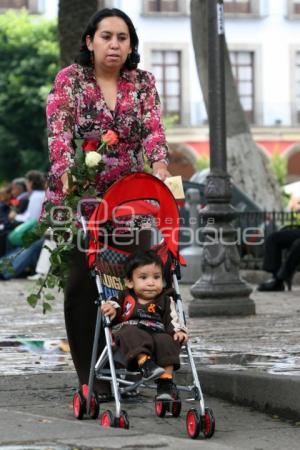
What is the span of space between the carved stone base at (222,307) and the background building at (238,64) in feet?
158

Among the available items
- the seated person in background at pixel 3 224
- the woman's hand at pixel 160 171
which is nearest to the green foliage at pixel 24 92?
the seated person in background at pixel 3 224

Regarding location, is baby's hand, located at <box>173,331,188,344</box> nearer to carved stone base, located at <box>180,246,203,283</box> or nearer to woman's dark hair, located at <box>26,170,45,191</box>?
carved stone base, located at <box>180,246,203,283</box>

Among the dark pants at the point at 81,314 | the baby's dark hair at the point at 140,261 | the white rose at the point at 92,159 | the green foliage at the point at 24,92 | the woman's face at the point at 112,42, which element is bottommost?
the green foliage at the point at 24,92

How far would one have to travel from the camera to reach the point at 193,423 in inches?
240

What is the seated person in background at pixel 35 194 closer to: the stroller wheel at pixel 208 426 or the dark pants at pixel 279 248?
the dark pants at pixel 279 248

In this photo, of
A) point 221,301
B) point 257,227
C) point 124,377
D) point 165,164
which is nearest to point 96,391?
point 124,377

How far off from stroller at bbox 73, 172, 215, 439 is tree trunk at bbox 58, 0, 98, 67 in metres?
12.1

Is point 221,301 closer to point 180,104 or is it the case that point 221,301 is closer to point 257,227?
point 257,227

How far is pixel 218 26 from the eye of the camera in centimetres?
1222

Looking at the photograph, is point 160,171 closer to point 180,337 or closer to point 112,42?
point 112,42

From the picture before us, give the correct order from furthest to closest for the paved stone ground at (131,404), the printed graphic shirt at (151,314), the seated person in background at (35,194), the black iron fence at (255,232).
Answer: the seated person in background at (35,194) < the black iron fence at (255,232) < the printed graphic shirt at (151,314) < the paved stone ground at (131,404)

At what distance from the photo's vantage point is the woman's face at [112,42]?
713cm

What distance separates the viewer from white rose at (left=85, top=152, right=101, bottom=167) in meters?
6.80

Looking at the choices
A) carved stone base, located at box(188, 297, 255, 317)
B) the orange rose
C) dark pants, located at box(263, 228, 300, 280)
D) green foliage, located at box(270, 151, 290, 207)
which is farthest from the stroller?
green foliage, located at box(270, 151, 290, 207)
